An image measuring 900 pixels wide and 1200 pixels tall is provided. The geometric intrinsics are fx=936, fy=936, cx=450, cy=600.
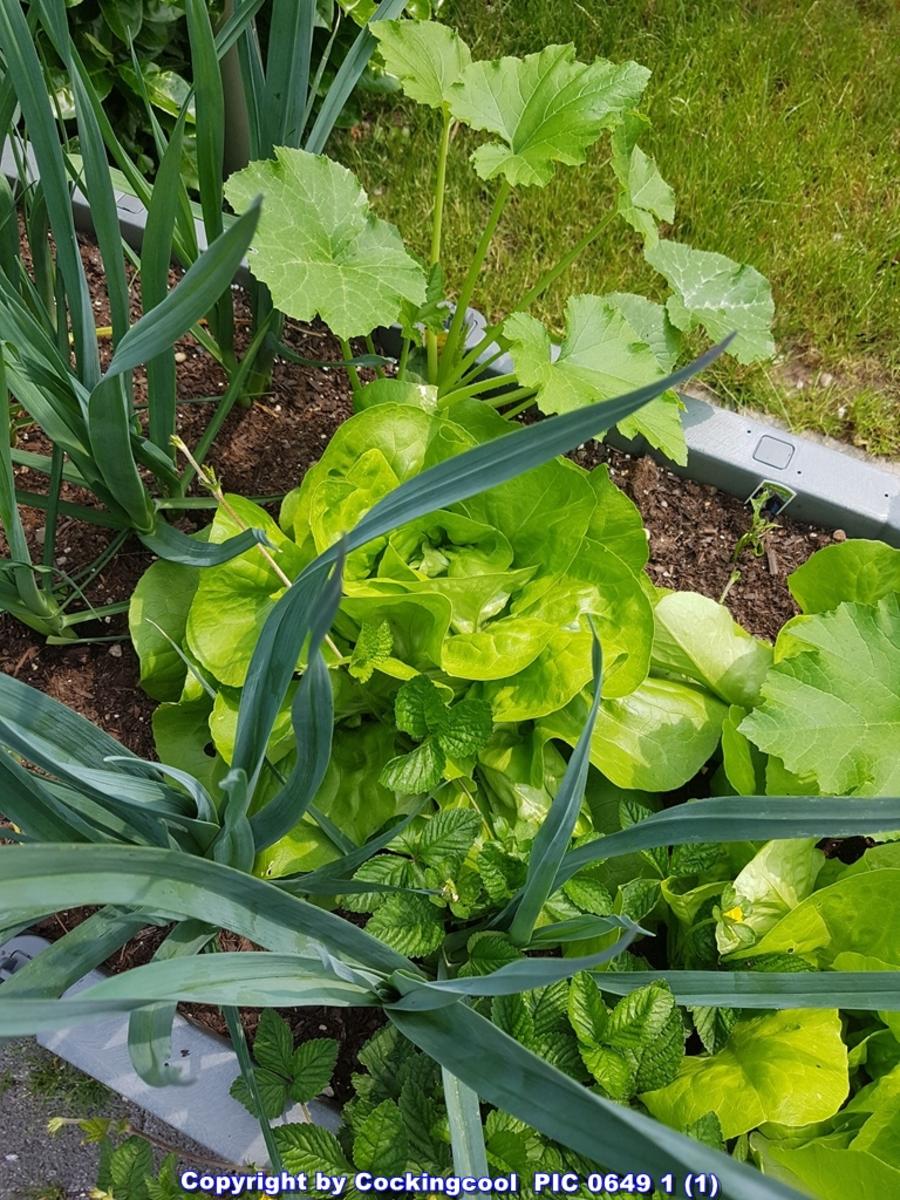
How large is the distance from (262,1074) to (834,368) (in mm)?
1524

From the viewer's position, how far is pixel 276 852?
1.06m

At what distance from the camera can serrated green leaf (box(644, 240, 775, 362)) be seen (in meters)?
1.31

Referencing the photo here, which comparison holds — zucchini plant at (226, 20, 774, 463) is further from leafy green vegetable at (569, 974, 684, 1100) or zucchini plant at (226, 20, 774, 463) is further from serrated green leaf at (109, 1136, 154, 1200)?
serrated green leaf at (109, 1136, 154, 1200)

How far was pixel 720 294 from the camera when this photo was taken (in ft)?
4.38

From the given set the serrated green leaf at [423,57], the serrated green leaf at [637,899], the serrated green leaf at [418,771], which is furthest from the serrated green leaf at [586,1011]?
the serrated green leaf at [423,57]

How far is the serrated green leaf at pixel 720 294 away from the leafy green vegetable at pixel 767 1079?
0.85m

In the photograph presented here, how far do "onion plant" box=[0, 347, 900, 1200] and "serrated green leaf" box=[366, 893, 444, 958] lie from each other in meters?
0.01

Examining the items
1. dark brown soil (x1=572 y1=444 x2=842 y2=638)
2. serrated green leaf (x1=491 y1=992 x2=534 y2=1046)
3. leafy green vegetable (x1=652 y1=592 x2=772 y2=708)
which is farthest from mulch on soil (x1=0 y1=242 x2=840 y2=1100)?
serrated green leaf (x1=491 y1=992 x2=534 y2=1046)

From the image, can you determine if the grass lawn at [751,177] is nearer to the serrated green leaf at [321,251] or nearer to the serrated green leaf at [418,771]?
the serrated green leaf at [321,251]

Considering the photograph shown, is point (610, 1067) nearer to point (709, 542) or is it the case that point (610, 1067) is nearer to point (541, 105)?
point (709, 542)

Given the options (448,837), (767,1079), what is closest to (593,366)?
(448,837)

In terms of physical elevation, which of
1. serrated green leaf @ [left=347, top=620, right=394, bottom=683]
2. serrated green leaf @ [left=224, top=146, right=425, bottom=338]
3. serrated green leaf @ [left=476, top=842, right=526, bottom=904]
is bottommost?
serrated green leaf @ [left=476, top=842, right=526, bottom=904]

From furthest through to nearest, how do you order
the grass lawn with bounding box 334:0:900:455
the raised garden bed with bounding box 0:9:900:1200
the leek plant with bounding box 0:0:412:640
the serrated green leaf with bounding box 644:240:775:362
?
the grass lawn with bounding box 334:0:900:455, the serrated green leaf with bounding box 644:240:775:362, the leek plant with bounding box 0:0:412:640, the raised garden bed with bounding box 0:9:900:1200

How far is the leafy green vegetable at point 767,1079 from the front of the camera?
0.88 m
